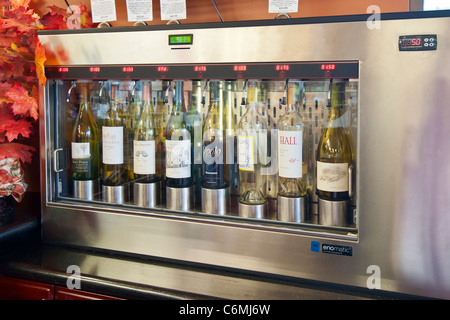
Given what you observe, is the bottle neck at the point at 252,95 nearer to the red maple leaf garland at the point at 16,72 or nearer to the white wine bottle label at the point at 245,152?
the white wine bottle label at the point at 245,152

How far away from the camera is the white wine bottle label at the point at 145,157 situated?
3.99ft

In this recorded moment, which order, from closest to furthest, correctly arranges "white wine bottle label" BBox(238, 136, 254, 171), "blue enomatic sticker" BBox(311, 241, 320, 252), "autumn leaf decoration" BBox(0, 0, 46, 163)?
"blue enomatic sticker" BBox(311, 241, 320, 252) < "white wine bottle label" BBox(238, 136, 254, 171) < "autumn leaf decoration" BBox(0, 0, 46, 163)

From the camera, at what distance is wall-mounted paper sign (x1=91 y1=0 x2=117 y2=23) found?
4.45 ft

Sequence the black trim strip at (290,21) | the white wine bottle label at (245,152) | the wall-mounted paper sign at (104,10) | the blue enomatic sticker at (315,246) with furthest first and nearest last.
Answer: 1. the wall-mounted paper sign at (104,10)
2. the white wine bottle label at (245,152)
3. the blue enomatic sticker at (315,246)
4. the black trim strip at (290,21)

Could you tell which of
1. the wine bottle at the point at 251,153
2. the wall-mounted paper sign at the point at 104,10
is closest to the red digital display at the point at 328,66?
the wine bottle at the point at 251,153

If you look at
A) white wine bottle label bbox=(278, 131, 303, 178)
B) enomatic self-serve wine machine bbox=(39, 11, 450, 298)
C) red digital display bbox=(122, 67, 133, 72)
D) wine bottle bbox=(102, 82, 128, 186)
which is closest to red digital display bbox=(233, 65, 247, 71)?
enomatic self-serve wine machine bbox=(39, 11, 450, 298)

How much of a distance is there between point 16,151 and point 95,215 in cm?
37

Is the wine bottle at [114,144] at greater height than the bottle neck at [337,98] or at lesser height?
lesser

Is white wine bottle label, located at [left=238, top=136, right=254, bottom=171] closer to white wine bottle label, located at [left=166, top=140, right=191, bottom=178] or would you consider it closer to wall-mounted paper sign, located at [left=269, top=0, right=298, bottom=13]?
white wine bottle label, located at [left=166, top=140, right=191, bottom=178]

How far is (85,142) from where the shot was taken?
4.58 ft

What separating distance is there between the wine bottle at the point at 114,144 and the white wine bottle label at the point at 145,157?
0.08 meters

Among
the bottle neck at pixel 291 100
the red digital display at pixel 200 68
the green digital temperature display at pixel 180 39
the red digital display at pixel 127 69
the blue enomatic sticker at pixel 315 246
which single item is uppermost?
the green digital temperature display at pixel 180 39

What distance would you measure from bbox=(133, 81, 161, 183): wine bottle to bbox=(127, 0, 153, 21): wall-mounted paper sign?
263 mm

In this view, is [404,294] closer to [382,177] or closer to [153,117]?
[382,177]
